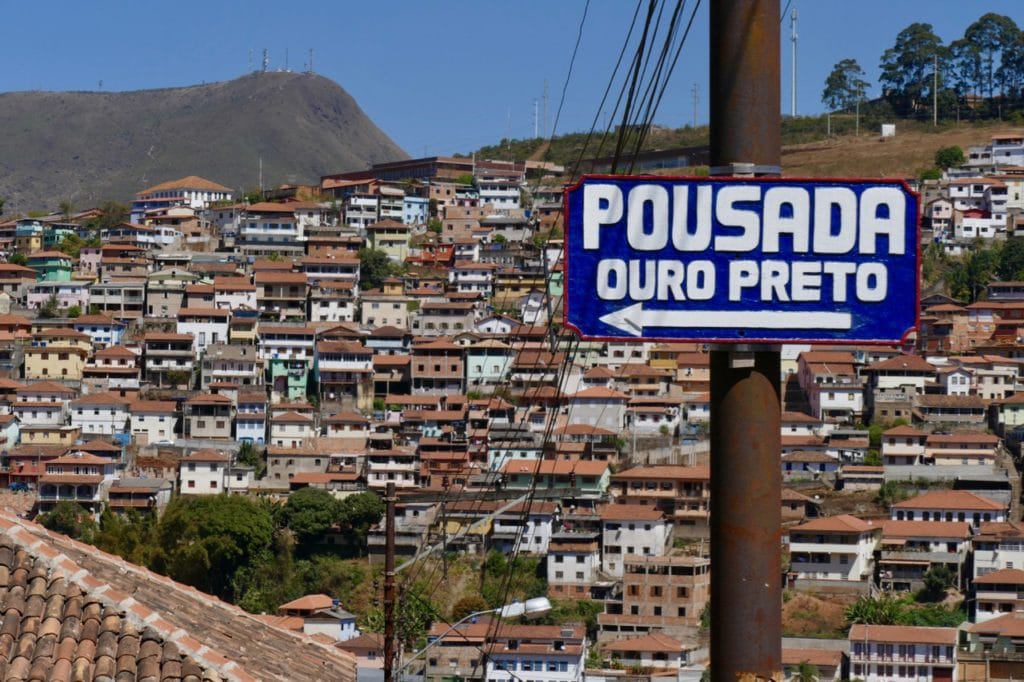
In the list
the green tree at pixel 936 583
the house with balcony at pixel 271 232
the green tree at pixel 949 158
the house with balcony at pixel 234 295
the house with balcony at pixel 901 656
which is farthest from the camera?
the green tree at pixel 949 158

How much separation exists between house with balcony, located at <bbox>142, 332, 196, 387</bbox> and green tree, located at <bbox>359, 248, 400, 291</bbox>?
9.64 meters

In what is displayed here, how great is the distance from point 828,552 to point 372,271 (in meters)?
25.3

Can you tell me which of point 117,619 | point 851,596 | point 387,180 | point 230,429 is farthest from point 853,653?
point 387,180

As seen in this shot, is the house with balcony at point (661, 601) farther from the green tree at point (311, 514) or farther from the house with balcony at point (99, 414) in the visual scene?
the house with balcony at point (99, 414)

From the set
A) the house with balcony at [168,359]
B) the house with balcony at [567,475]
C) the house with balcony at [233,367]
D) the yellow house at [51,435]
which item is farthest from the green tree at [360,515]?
the house with balcony at [168,359]

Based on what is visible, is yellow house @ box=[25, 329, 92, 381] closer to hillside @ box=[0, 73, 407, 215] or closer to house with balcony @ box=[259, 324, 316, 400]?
house with balcony @ box=[259, 324, 316, 400]

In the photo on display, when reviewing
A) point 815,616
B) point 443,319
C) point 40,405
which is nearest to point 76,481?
point 40,405

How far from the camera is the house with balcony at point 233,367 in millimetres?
43500

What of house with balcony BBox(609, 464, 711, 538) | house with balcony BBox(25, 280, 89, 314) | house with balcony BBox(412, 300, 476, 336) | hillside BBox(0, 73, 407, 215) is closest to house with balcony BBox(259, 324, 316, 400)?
house with balcony BBox(412, 300, 476, 336)

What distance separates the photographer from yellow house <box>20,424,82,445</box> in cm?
4059

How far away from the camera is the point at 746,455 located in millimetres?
3725

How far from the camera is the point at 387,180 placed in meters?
71.0

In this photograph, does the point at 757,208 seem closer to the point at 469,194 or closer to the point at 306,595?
the point at 306,595

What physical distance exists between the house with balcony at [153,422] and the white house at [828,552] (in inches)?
630
